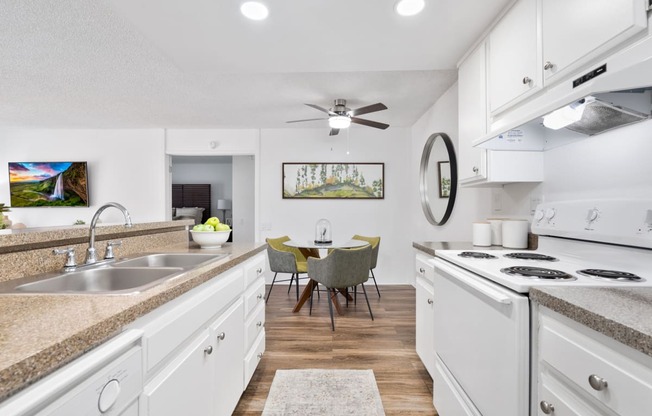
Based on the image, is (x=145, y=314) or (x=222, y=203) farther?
(x=222, y=203)

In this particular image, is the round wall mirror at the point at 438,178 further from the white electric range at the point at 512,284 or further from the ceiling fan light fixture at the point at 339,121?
the white electric range at the point at 512,284

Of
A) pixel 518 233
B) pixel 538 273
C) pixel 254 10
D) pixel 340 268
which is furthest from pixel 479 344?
pixel 254 10

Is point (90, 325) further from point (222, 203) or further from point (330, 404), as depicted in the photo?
→ point (222, 203)

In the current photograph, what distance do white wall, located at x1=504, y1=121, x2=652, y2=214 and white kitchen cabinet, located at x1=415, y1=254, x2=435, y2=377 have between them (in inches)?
30.8

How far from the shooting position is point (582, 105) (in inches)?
43.4

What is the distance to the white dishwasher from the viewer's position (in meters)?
0.48

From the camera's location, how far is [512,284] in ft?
3.13

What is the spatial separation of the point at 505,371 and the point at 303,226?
368 centimetres

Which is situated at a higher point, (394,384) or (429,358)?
(429,358)

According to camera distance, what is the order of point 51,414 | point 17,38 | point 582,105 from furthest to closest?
1. point 17,38
2. point 582,105
3. point 51,414

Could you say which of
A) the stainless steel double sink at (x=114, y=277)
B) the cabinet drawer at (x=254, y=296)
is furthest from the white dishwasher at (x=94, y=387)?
the cabinet drawer at (x=254, y=296)

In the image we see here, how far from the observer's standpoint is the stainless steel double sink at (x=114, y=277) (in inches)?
40.1

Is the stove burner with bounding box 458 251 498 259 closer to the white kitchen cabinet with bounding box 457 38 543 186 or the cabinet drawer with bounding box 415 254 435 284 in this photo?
the cabinet drawer with bounding box 415 254 435 284

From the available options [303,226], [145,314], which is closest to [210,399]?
[145,314]
